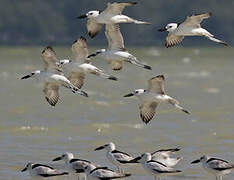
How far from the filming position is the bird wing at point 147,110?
27142mm

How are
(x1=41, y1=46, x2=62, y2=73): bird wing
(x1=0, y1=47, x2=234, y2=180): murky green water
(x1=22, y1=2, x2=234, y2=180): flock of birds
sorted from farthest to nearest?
1. (x1=0, y1=47, x2=234, y2=180): murky green water
2. (x1=41, y1=46, x2=62, y2=73): bird wing
3. (x1=22, y1=2, x2=234, y2=180): flock of birds

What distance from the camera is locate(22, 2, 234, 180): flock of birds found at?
84.7ft

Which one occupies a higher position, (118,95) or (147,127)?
(118,95)

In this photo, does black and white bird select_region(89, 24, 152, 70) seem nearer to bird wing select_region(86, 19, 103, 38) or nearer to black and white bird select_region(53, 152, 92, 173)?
bird wing select_region(86, 19, 103, 38)

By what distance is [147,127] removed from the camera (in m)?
42.0

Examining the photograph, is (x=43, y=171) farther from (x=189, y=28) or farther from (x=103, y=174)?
(x=189, y=28)

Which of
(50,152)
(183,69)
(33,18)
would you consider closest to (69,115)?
(50,152)

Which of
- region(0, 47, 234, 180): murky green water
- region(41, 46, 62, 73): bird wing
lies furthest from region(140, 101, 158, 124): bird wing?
region(0, 47, 234, 180): murky green water

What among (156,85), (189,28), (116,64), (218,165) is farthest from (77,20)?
(189,28)

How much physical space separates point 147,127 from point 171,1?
452ft

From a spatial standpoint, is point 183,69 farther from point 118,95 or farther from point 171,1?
point 171,1

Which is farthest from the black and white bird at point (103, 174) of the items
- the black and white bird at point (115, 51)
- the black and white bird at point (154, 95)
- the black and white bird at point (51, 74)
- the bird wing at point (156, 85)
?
the black and white bird at point (115, 51)

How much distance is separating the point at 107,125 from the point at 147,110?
15394 millimetres

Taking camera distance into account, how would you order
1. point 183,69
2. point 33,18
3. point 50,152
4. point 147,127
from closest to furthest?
point 50,152 < point 147,127 < point 183,69 < point 33,18
